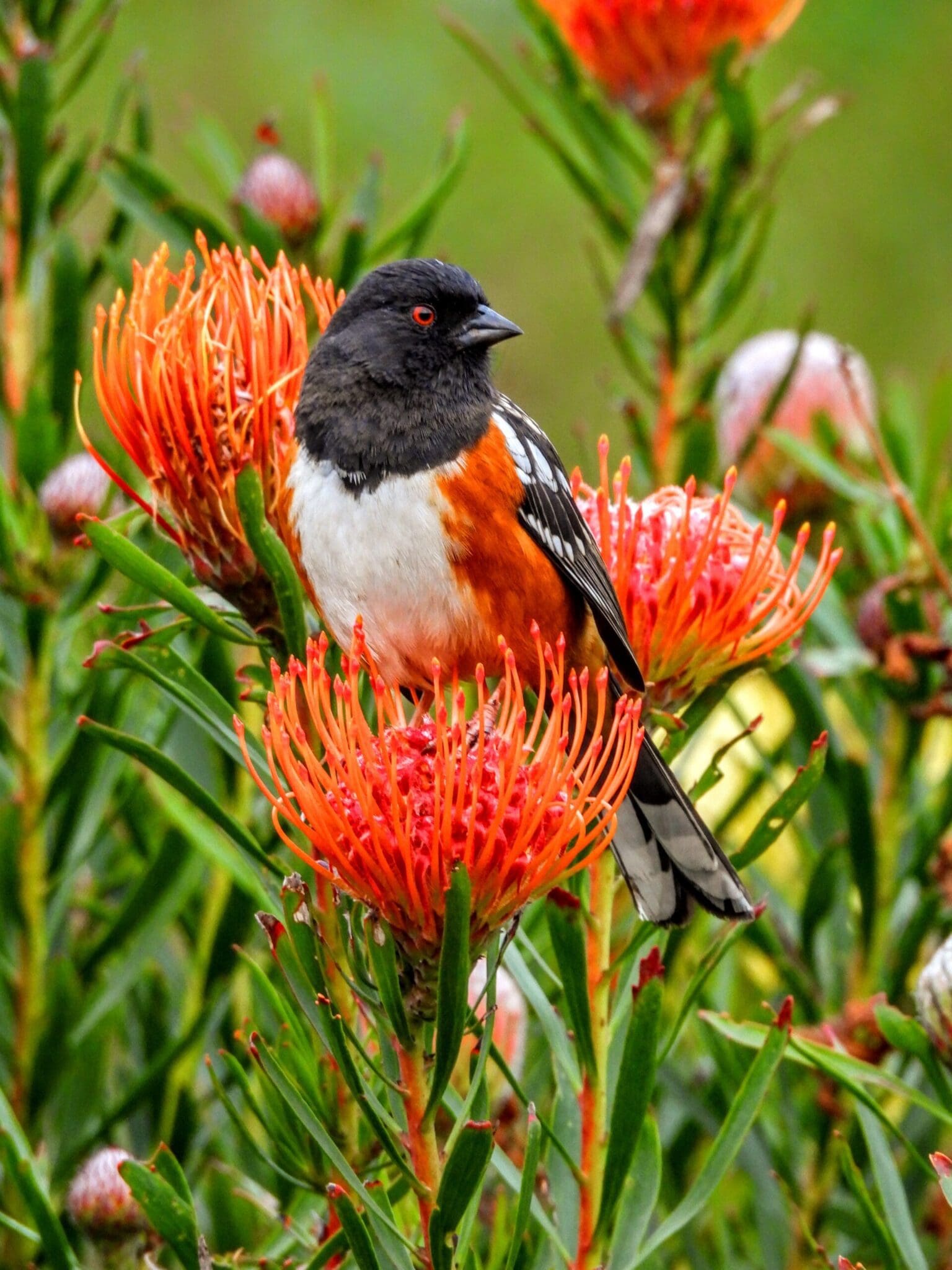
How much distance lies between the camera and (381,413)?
6.13ft

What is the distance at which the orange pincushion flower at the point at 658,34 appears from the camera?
7.38 ft

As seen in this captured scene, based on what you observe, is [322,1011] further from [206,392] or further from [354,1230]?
[206,392]

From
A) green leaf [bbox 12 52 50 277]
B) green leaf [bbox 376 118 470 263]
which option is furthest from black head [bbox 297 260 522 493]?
green leaf [bbox 12 52 50 277]

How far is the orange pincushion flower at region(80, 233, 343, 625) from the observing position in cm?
141

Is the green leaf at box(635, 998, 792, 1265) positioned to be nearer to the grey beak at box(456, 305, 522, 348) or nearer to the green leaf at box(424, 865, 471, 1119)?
the green leaf at box(424, 865, 471, 1119)

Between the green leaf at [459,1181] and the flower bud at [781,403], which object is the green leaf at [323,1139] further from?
the flower bud at [781,403]

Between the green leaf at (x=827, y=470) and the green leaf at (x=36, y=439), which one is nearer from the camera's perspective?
the green leaf at (x=36, y=439)

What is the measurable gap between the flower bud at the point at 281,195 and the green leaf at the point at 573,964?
3.64 feet

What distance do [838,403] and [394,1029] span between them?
1.76 metres

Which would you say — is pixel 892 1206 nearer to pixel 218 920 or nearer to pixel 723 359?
pixel 218 920

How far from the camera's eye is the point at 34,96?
199 centimetres

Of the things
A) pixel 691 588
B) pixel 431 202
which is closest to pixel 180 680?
pixel 691 588

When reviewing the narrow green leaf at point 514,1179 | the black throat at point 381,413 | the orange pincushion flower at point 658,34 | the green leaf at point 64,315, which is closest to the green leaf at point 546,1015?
the narrow green leaf at point 514,1179

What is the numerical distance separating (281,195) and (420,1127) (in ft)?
4.34
